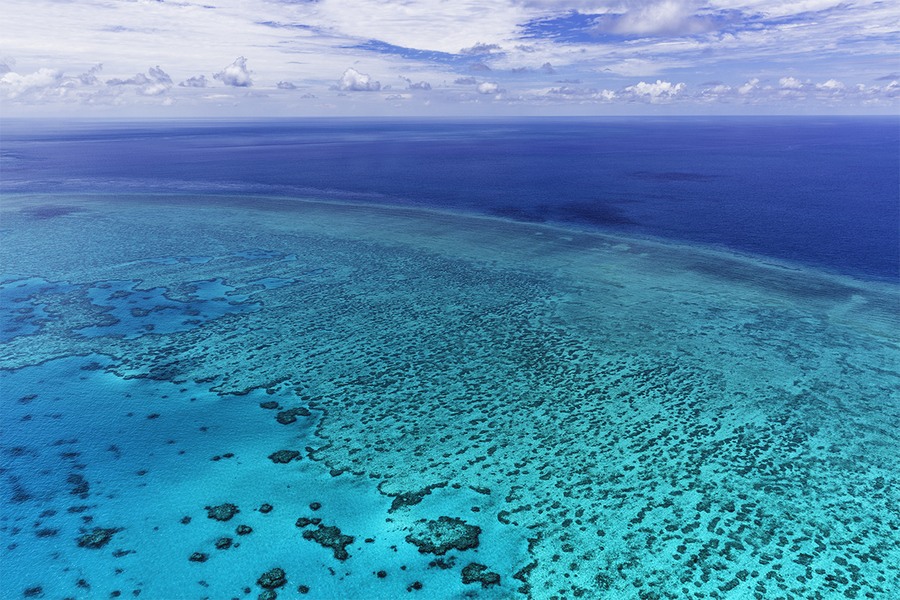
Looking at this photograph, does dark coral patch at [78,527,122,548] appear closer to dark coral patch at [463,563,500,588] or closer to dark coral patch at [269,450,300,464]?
dark coral patch at [269,450,300,464]

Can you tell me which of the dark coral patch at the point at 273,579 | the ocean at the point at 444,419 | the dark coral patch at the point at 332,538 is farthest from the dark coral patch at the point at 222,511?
the dark coral patch at the point at 273,579

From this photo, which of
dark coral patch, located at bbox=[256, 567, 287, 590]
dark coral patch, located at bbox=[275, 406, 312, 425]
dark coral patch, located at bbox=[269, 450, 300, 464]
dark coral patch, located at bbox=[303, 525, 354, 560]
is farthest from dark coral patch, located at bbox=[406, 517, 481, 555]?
dark coral patch, located at bbox=[275, 406, 312, 425]

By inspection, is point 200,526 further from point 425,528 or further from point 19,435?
point 19,435

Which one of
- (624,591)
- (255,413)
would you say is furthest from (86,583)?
(624,591)

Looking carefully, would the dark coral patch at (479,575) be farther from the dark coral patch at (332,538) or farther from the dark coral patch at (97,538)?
the dark coral patch at (97,538)

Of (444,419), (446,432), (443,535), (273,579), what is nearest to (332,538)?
(273,579)

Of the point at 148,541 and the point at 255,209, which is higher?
the point at 255,209
